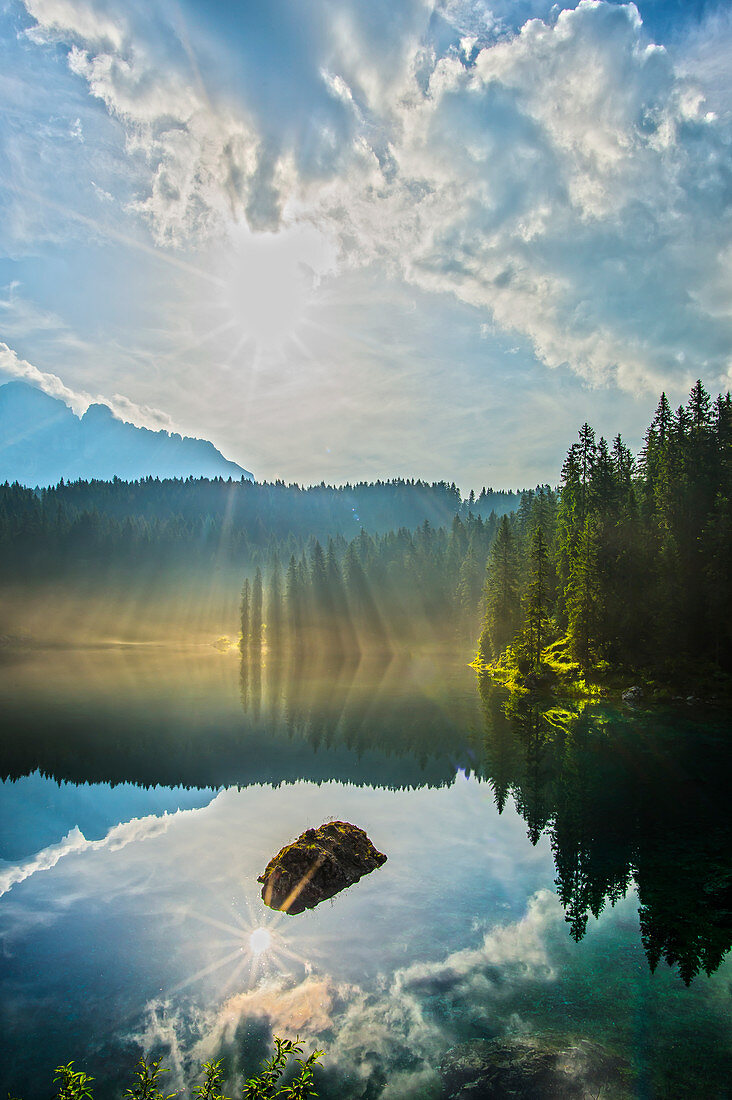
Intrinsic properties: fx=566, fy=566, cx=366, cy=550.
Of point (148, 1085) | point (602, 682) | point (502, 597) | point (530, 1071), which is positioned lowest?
point (148, 1085)

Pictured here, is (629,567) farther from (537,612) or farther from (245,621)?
(245,621)

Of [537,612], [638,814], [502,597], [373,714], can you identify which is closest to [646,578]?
[537,612]

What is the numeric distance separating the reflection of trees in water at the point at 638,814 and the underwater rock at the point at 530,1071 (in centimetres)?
465

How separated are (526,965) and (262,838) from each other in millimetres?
13282

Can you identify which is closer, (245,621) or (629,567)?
(629,567)

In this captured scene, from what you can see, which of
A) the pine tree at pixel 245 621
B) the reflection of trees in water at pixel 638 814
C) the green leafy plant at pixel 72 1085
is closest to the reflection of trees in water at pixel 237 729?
the reflection of trees in water at pixel 638 814

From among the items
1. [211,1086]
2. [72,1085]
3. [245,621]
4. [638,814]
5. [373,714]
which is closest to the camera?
Answer: [72,1085]

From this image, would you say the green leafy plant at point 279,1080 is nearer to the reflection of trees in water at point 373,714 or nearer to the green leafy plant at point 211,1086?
the green leafy plant at point 211,1086

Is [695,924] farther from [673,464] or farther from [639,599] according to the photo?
[673,464]

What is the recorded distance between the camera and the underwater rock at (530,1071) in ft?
33.8

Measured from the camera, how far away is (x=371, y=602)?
132500mm

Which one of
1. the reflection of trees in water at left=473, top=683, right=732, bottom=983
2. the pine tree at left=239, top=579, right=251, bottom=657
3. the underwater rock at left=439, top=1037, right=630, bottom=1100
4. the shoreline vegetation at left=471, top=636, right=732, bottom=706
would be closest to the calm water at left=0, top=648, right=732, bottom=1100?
the reflection of trees in water at left=473, top=683, right=732, bottom=983

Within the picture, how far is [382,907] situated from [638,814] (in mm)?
14207

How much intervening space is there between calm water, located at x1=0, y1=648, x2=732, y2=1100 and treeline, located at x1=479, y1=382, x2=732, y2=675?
13.6 m
